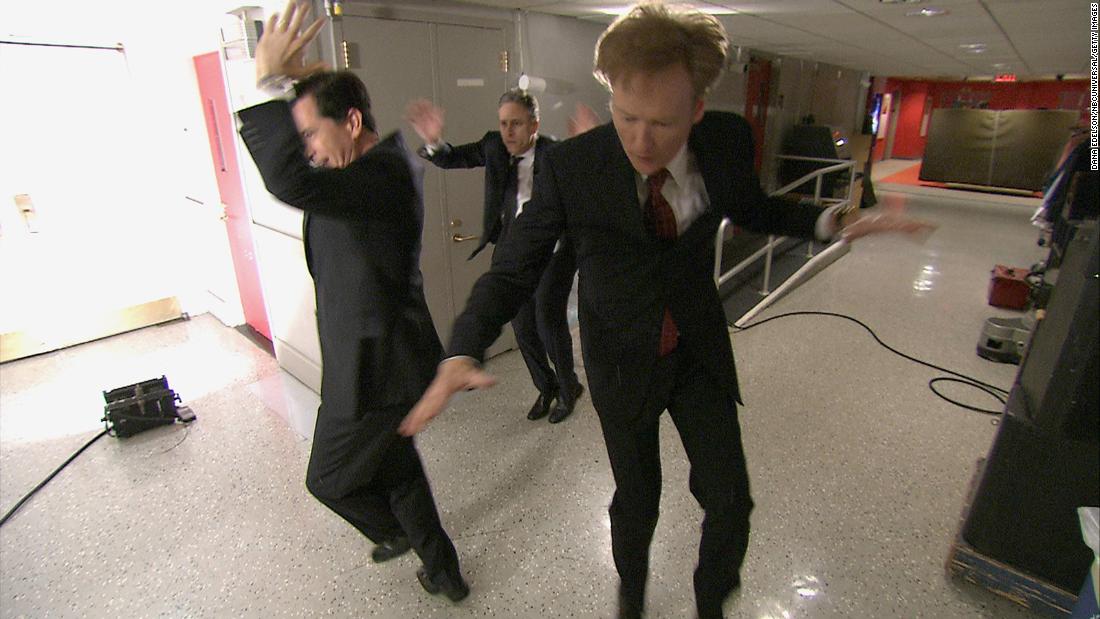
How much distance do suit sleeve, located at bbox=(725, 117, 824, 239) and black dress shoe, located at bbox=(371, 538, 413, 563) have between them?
1645 mm

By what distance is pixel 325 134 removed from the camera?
1.45 metres

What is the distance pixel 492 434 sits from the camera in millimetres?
2865

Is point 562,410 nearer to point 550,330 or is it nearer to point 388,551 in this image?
point 550,330

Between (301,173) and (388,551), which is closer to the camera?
(301,173)

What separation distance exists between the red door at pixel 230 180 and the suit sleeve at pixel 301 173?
2829 mm

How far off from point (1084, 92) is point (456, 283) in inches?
625

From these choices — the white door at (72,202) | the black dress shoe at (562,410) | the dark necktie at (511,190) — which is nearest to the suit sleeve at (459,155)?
the dark necktie at (511,190)

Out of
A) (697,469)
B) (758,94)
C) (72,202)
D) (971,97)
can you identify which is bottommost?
(697,469)

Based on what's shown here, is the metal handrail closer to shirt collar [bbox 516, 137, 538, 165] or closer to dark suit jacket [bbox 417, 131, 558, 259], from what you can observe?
A: shirt collar [bbox 516, 137, 538, 165]

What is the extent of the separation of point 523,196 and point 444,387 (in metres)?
1.79

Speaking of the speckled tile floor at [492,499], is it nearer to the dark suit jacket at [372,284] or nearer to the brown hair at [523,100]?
the dark suit jacket at [372,284]

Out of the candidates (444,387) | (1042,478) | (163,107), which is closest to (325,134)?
(444,387)

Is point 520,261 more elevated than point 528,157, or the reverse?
point 528,157

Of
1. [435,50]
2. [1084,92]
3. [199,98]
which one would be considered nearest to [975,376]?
[435,50]
